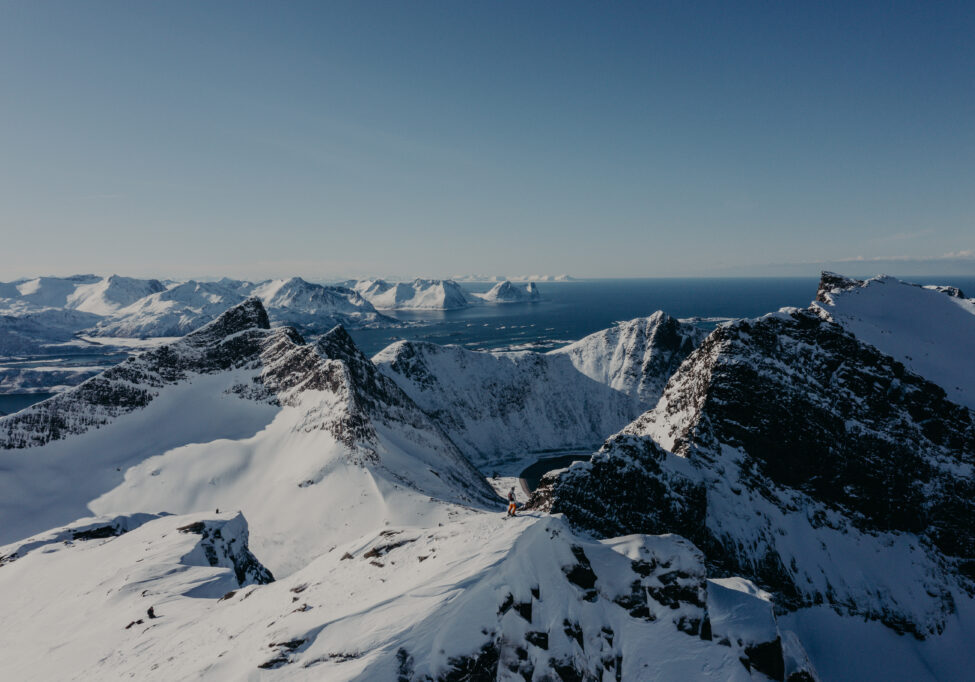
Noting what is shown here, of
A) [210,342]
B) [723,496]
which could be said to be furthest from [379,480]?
[210,342]

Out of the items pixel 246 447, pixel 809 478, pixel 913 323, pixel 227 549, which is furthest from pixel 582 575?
pixel 913 323

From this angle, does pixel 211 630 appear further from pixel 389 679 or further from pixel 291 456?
pixel 291 456

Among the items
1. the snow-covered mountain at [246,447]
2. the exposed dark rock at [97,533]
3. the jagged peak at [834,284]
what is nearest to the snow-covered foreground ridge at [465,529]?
the exposed dark rock at [97,533]

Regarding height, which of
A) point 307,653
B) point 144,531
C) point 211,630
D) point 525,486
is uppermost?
point 307,653

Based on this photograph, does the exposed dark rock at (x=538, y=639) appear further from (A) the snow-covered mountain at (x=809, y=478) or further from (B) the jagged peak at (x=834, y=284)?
(B) the jagged peak at (x=834, y=284)

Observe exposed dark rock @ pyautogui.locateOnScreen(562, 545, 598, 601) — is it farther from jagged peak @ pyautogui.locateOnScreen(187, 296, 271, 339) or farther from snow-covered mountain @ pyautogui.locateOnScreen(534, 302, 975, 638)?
jagged peak @ pyautogui.locateOnScreen(187, 296, 271, 339)

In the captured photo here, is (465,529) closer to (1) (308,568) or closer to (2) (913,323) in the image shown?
(1) (308,568)

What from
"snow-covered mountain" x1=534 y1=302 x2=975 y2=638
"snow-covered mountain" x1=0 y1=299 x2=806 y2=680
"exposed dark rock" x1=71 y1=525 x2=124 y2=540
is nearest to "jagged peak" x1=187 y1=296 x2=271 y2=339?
"snow-covered mountain" x1=0 y1=299 x2=806 y2=680
